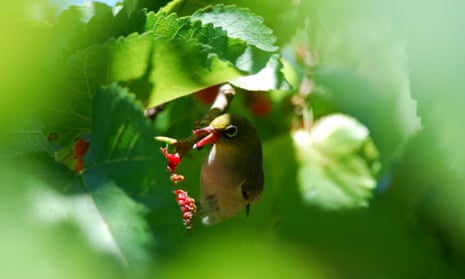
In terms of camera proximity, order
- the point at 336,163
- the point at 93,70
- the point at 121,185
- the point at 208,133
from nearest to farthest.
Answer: the point at 121,185, the point at 93,70, the point at 208,133, the point at 336,163

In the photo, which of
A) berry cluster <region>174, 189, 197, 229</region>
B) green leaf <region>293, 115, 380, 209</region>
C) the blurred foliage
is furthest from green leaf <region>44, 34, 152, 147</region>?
green leaf <region>293, 115, 380, 209</region>

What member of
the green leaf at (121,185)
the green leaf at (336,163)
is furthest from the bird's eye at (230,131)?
the green leaf at (336,163)

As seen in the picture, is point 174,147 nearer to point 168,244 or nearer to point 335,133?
point 168,244

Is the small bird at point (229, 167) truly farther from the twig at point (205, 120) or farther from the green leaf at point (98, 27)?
the green leaf at point (98, 27)

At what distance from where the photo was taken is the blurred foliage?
14.7 inches

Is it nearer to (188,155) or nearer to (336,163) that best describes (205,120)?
(188,155)

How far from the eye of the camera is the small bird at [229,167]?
2.42 feet

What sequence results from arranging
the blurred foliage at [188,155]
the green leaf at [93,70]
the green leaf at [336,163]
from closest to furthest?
the blurred foliage at [188,155] < the green leaf at [93,70] < the green leaf at [336,163]

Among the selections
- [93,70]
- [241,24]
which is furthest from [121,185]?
[241,24]

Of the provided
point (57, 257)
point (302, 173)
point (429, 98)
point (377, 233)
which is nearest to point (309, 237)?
point (377, 233)

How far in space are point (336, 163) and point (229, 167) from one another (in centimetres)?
65

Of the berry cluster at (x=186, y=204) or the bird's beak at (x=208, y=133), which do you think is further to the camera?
the bird's beak at (x=208, y=133)

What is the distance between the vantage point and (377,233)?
114 centimetres

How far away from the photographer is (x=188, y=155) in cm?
83
